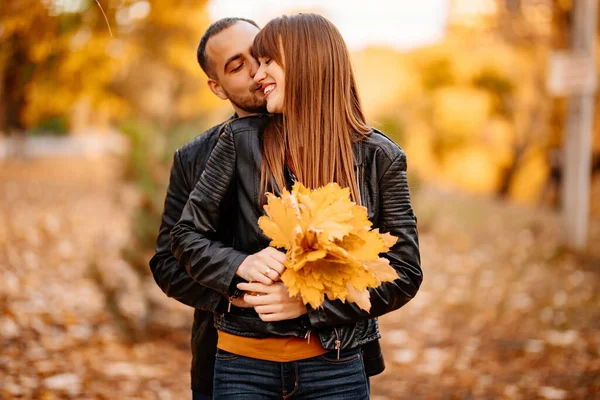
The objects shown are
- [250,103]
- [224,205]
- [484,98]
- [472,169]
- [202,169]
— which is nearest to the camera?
[224,205]

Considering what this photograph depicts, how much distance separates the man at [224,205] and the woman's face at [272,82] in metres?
Result: 0.21

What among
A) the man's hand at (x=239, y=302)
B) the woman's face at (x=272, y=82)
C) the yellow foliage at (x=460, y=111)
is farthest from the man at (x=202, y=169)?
the yellow foliage at (x=460, y=111)

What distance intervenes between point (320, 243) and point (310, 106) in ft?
1.67

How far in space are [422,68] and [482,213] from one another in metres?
9.46

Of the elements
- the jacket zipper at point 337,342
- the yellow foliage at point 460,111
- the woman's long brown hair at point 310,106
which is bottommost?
the jacket zipper at point 337,342

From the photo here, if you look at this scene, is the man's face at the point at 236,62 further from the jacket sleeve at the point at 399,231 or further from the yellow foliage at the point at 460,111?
the yellow foliage at the point at 460,111

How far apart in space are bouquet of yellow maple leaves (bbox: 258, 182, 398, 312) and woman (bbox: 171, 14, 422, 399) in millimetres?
168

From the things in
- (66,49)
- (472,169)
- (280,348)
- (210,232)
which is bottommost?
(280,348)

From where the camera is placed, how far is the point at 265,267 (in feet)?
5.86

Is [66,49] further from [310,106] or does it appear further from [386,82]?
[386,82]

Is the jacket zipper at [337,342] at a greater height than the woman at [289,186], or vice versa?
the woman at [289,186]

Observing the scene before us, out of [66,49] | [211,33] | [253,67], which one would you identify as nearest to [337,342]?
[253,67]

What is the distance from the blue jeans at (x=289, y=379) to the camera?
1.89m

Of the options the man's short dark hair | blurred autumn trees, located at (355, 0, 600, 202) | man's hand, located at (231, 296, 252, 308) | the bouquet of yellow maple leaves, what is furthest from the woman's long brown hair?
blurred autumn trees, located at (355, 0, 600, 202)
